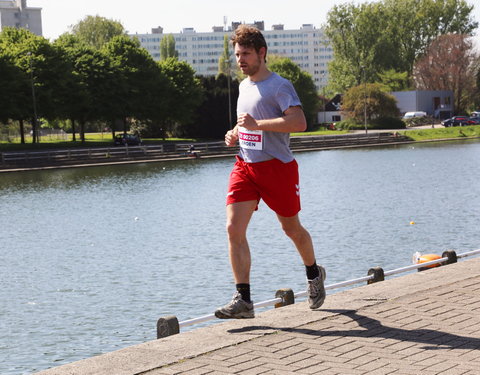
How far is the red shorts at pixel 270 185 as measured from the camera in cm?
631

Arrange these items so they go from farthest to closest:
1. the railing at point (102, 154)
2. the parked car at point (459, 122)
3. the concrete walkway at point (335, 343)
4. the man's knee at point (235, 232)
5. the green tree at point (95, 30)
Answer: the green tree at point (95, 30) → the parked car at point (459, 122) → the railing at point (102, 154) → the man's knee at point (235, 232) → the concrete walkway at point (335, 343)

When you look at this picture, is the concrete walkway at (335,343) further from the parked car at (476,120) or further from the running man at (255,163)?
the parked car at (476,120)

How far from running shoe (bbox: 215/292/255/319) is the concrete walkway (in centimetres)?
8

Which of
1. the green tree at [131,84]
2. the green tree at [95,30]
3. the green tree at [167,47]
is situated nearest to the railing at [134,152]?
the green tree at [131,84]

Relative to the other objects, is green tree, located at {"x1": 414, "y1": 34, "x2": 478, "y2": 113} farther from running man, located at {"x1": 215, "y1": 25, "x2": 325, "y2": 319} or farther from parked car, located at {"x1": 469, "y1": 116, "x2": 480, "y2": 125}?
running man, located at {"x1": 215, "y1": 25, "x2": 325, "y2": 319}

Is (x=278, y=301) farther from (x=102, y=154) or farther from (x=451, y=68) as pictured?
(x=451, y=68)

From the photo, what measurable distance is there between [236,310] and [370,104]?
98429mm

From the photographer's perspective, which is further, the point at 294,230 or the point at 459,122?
the point at 459,122

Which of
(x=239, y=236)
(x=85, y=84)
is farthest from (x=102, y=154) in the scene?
(x=239, y=236)

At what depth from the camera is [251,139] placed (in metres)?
6.34

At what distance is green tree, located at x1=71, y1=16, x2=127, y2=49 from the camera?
10656cm

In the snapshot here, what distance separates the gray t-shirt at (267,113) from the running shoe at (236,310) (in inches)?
42.1

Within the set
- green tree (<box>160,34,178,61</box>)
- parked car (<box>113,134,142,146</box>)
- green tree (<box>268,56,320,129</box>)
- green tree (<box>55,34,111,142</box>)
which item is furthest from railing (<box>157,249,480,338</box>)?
green tree (<box>160,34,178,61</box>)

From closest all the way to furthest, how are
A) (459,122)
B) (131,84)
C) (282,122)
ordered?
(282,122) → (131,84) → (459,122)
